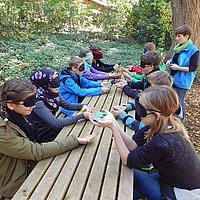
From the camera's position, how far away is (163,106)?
6.42 feet

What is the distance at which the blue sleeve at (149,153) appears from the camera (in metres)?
1.91

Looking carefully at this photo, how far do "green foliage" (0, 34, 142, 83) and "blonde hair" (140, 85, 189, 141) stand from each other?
5945 millimetres

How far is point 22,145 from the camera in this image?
6.68 ft

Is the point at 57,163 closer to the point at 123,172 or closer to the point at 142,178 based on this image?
the point at 123,172

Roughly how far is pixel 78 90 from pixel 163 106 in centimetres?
205

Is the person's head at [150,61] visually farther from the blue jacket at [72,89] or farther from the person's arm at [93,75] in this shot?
the person's arm at [93,75]

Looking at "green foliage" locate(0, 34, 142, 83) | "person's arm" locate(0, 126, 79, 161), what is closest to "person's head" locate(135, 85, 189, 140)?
"person's arm" locate(0, 126, 79, 161)

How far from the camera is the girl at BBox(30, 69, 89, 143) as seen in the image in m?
2.69

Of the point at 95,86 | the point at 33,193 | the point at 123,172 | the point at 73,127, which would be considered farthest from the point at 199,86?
the point at 33,193

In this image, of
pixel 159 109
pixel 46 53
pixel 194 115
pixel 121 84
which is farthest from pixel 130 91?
pixel 46 53

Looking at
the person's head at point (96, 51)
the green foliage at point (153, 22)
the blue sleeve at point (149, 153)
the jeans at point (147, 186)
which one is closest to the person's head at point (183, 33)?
the person's head at point (96, 51)

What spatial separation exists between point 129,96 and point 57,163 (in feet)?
6.70

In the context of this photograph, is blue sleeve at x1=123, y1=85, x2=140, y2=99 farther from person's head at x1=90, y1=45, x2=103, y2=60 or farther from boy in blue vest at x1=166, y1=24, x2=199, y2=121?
person's head at x1=90, y1=45, x2=103, y2=60

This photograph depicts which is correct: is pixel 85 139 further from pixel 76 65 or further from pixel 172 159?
pixel 76 65
